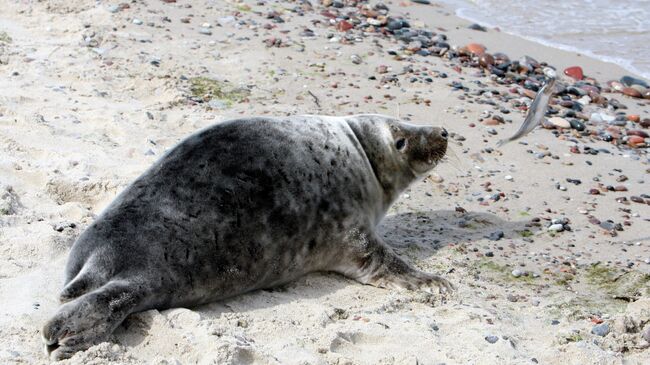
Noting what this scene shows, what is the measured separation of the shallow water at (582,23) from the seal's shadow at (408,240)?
4.25 m

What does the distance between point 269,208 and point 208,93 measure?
10.0ft

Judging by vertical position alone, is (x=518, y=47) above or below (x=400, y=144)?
below

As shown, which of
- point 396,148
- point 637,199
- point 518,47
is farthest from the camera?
point 518,47

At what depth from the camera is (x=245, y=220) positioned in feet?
14.2

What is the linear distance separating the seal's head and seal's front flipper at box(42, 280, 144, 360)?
1.91 m

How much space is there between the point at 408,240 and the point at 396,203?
0.55 m

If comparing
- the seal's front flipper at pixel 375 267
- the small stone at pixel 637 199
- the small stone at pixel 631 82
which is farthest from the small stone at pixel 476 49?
the seal's front flipper at pixel 375 267

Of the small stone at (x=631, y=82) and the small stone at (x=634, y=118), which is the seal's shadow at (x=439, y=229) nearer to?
the small stone at (x=634, y=118)

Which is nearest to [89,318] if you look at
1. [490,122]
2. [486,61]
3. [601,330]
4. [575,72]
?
[601,330]

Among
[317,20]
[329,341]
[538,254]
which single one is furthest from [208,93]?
[329,341]

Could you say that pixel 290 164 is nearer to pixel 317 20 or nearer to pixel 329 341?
pixel 329 341

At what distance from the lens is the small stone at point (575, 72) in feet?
29.6

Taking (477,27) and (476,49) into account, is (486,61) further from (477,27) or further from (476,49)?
(477,27)

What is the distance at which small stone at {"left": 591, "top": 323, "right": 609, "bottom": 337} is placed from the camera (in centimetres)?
427
